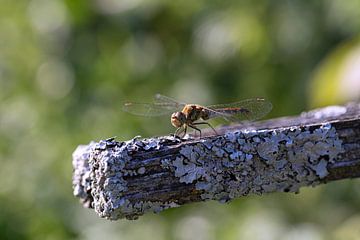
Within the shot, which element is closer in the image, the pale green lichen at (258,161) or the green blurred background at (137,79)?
the pale green lichen at (258,161)

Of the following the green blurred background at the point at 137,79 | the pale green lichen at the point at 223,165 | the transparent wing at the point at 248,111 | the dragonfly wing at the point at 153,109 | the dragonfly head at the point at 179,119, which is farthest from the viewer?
the green blurred background at the point at 137,79

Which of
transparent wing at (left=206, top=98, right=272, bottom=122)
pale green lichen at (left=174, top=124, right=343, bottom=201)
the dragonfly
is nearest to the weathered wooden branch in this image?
pale green lichen at (left=174, top=124, right=343, bottom=201)

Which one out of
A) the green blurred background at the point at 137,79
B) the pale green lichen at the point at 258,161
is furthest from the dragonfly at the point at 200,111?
the green blurred background at the point at 137,79

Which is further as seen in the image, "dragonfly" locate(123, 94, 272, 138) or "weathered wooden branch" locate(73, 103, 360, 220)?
"dragonfly" locate(123, 94, 272, 138)

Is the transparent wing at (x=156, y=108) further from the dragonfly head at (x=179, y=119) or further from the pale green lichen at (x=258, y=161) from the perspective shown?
the pale green lichen at (x=258, y=161)

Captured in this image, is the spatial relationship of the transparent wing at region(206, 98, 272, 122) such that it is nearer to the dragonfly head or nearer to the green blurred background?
the dragonfly head

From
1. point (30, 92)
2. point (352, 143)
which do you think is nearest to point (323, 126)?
point (352, 143)
